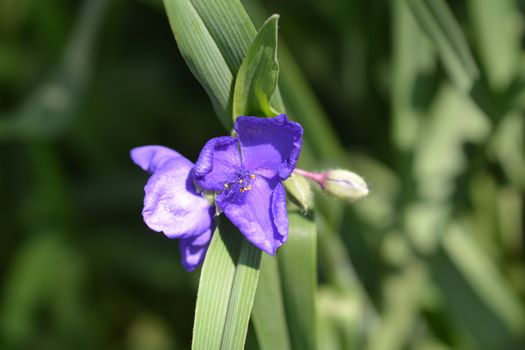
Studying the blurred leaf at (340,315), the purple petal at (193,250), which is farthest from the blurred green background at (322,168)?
the purple petal at (193,250)

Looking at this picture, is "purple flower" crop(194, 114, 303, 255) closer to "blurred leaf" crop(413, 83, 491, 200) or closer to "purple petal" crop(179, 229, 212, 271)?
"purple petal" crop(179, 229, 212, 271)

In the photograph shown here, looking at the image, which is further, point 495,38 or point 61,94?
point 61,94

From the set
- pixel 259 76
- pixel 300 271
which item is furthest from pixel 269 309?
pixel 259 76

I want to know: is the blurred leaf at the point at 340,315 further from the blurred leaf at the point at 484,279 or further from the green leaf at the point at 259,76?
the green leaf at the point at 259,76

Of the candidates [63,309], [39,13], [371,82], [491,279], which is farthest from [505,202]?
Result: [39,13]

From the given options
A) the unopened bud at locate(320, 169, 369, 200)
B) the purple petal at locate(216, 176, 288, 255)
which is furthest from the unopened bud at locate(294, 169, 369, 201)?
the purple petal at locate(216, 176, 288, 255)

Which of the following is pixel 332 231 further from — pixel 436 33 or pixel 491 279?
pixel 491 279

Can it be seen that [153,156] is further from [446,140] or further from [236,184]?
[446,140]
